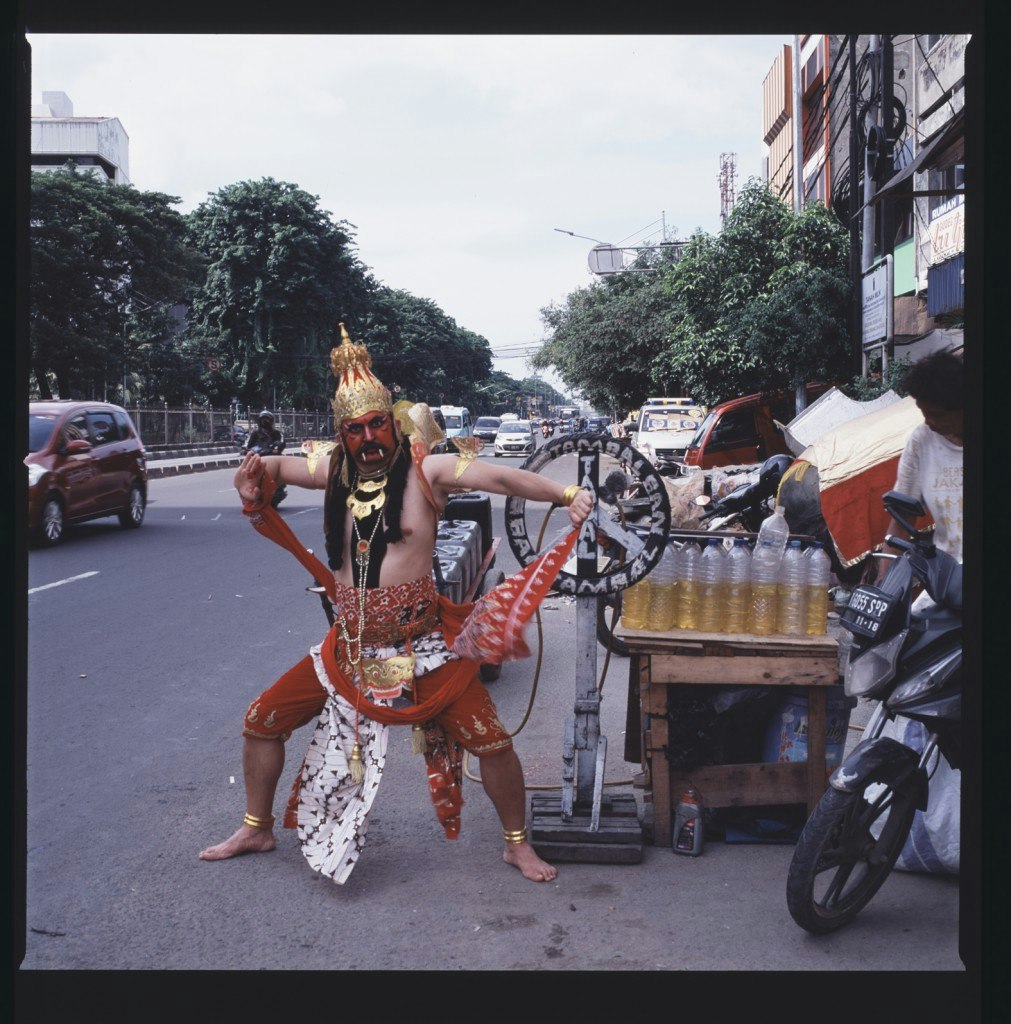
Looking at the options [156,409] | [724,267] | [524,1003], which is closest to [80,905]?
[524,1003]

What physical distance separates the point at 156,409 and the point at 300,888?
127 feet

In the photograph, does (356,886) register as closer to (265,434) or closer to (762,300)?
(265,434)

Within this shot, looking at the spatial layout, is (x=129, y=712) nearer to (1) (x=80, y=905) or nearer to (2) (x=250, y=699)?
(2) (x=250, y=699)

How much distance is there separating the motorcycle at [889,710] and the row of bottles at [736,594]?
0.80m

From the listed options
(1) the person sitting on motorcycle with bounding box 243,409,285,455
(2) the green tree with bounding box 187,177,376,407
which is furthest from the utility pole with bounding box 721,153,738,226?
(1) the person sitting on motorcycle with bounding box 243,409,285,455

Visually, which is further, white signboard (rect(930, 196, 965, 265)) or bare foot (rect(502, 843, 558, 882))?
white signboard (rect(930, 196, 965, 265))

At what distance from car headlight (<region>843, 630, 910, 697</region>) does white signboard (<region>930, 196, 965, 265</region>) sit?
13.9 metres

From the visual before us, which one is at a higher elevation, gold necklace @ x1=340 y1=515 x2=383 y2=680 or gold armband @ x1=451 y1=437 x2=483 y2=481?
gold armband @ x1=451 y1=437 x2=483 y2=481

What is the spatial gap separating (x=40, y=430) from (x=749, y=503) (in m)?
9.53

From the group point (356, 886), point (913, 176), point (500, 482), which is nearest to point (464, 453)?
point (500, 482)

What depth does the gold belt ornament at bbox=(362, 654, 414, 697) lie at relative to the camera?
161 inches

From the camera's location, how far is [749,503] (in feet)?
29.3

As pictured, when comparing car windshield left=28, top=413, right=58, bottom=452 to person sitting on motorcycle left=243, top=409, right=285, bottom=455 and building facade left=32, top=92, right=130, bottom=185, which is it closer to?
person sitting on motorcycle left=243, top=409, right=285, bottom=455

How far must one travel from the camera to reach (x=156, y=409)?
40500 millimetres
